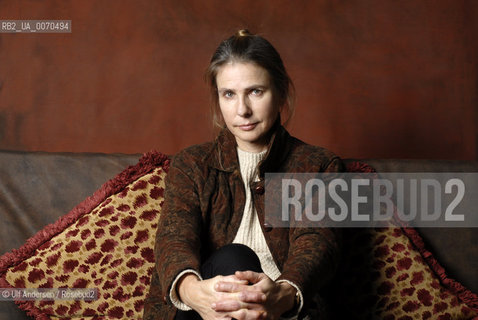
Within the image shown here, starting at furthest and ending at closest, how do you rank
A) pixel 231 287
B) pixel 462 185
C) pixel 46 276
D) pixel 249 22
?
1. pixel 249 22
2. pixel 462 185
3. pixel 46 276
4. pixel 231 287

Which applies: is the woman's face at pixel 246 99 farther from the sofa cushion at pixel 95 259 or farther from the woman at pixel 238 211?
the sofa cushion at pixel 95 259

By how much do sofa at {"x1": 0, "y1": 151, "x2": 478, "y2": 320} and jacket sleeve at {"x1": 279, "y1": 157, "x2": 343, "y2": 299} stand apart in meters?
0.47

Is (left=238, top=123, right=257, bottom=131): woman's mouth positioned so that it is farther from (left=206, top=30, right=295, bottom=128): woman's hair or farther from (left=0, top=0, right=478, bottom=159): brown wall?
(left=0, top=0, right=478, bottom=159): brown wall

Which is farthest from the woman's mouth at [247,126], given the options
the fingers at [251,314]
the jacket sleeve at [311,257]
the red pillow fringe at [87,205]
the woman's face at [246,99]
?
the fingers at [251,314]

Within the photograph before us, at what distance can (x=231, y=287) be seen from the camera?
131 cm

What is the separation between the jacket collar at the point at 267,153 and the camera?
66.6 inches

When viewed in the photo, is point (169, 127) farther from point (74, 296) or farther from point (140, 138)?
point (74, 296)

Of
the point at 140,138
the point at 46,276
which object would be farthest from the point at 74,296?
the point at 140,138

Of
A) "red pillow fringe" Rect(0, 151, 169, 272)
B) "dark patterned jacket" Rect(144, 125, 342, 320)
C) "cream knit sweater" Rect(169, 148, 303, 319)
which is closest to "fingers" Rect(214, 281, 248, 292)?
"dark patterned jacket" Rect(144, 125, 342, 320)

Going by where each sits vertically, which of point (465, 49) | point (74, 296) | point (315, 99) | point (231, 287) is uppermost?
point (465, 49)

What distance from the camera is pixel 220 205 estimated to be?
168 cm

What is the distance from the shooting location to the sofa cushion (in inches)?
72.7

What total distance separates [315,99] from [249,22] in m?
0.49

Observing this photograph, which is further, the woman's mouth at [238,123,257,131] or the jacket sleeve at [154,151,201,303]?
the woman's mouth at [238,123,257,131]
